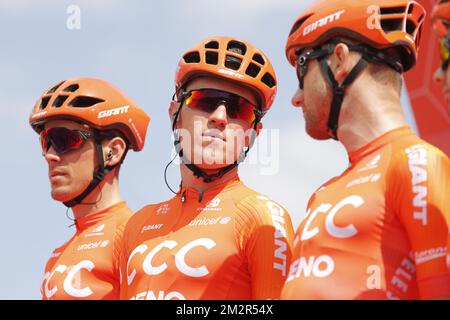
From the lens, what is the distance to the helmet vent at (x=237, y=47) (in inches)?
355

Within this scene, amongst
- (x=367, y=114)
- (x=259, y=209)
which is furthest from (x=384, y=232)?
(x=259, y=209)

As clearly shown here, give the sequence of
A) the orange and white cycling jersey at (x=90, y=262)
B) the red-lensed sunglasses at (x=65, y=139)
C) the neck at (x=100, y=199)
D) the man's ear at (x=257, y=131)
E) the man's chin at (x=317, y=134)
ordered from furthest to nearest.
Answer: the neck at (x=100, y=199)
the red-lensed sunglasses at (x=65, y=139)
the orange and white cycling jersey at (x=90, y=262)
the man's ear at (x=257, y=131)
the man's chin at (x=317, y=134)

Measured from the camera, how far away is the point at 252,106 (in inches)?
344

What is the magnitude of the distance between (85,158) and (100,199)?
1.75 ft

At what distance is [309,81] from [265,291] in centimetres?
187

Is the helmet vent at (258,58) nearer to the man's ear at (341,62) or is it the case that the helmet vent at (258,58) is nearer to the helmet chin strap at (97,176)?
the man's ear at (341,62)

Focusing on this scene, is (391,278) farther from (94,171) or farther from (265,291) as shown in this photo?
(94,171)

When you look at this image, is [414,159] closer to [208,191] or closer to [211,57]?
[208,191]

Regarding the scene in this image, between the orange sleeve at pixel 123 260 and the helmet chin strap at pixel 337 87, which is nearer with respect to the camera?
the helmet chin strap at pixel 337 87

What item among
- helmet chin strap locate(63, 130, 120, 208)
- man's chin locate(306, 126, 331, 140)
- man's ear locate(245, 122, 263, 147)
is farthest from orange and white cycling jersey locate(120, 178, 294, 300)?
helmet chin strap locate(63, 130, 120, 208)

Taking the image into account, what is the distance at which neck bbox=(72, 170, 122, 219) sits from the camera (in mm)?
10344

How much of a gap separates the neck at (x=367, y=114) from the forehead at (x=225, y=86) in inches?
80.3

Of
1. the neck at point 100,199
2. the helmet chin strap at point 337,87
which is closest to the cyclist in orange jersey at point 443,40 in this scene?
the helmet chin strap at point 337,87
